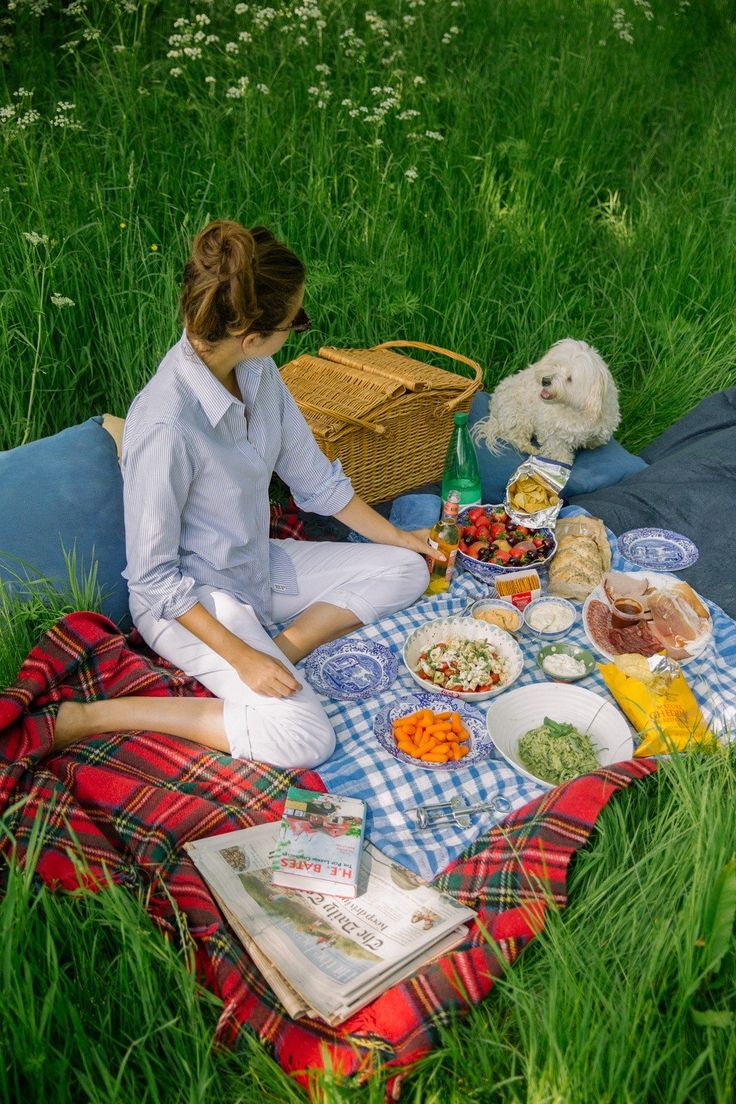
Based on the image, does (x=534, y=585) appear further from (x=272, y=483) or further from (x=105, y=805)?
(x=105, y=805)

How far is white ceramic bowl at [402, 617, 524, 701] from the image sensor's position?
9.96 ft

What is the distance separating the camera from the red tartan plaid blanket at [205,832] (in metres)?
1.96

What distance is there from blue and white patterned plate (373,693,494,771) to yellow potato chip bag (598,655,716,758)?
443 millimetres

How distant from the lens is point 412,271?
186 inches

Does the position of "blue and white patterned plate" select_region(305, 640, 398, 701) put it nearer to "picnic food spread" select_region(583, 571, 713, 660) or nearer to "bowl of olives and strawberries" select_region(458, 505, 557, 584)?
"bowl of olives and strawberries" select_region(458, 505, 557, 584)

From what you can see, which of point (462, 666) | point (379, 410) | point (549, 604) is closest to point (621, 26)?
point (379, 410)

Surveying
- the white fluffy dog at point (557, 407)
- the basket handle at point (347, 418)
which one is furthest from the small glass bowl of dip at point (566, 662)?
the white fluffy dog at point (557, 407)

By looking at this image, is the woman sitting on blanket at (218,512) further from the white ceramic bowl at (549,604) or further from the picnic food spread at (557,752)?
the white ceramic bowl at (549,604)

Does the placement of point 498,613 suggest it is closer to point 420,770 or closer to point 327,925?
point 420,770

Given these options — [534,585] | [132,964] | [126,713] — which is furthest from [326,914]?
[534,585]

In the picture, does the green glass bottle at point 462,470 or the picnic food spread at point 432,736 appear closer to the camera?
the picnic food spread at point 432,736

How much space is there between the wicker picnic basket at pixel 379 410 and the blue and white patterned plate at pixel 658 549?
0.94 m

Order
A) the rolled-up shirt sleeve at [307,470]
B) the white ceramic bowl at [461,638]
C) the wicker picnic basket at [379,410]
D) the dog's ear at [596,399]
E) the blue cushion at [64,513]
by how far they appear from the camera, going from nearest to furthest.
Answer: the blue cushion at [64,513], the white ceramic bowl at [461,638], the rolled-up shirt sleeve at [307,470], the wicker picnic basket at [379,410], the dog's ear at [596,399]

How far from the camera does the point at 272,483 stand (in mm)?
4066
